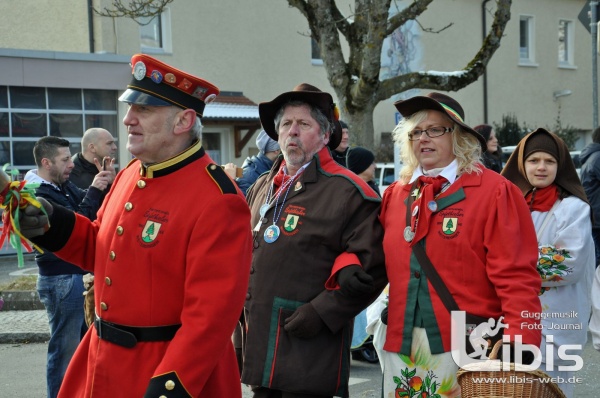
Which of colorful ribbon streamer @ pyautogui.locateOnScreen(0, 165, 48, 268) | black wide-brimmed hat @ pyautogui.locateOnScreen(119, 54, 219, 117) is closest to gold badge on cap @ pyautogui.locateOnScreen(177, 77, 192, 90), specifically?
black wide-brimmed hat @ pyautogui.locateOnScreen(119, 54, 219, 117)

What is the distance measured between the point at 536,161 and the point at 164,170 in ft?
8.64

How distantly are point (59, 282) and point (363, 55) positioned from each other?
24.5 feet

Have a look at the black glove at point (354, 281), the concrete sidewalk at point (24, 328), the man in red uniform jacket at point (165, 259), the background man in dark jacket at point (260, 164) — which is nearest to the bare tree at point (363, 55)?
the concrete sidewalk at point (24, 328)

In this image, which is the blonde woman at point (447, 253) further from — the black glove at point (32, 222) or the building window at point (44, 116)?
the building window at point (44, 116)

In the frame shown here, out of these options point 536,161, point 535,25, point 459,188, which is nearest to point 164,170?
point 459,188

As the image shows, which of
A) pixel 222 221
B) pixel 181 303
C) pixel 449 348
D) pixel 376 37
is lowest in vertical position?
pixel 449 348

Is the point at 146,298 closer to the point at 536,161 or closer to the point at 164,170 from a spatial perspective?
the point at 164,170

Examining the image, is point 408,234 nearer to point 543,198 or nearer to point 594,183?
point 543,198

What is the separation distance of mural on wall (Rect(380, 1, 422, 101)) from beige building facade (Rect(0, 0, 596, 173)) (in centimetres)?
3

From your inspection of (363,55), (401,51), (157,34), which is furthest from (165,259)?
(401,51)

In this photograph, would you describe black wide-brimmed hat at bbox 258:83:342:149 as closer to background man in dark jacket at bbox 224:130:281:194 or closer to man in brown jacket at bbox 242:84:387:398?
man in brown jacket at bbox 242:84:387:398

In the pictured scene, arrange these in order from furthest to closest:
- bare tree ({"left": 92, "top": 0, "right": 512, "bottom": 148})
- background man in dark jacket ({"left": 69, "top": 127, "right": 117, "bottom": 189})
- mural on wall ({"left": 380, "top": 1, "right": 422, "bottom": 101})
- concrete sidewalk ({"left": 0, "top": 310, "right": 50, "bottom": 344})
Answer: mural on wall ({"left": 380, "top": 1, "right": 422, "bottom": 101})
bare tree ({"left": 92, "top": 0, "right": 512, "bottom": 148})
concrete sidewalk ({"left": 0, "top": 310, "right": 50, "bottom": 344})
background man in dark jacket ({"left": 69, "top": 127, "right": 117, "bottom": 189})

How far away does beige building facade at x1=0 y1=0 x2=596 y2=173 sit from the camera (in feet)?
61.7

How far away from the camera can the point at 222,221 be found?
335 centimetres
